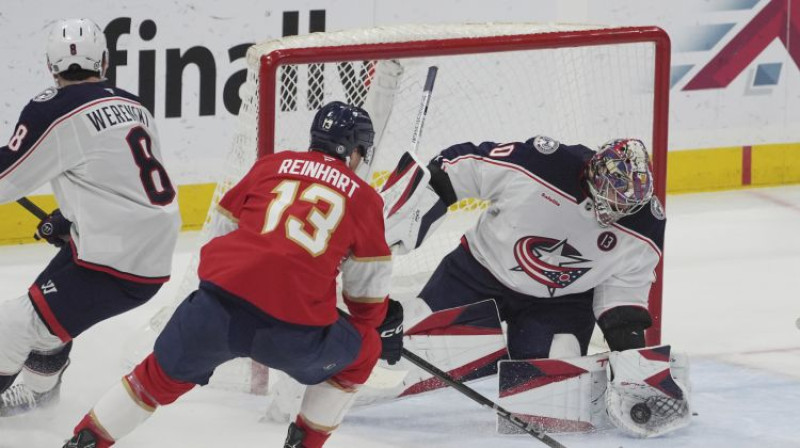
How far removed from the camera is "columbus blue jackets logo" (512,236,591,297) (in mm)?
4215

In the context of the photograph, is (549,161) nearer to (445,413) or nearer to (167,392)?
(445,413)

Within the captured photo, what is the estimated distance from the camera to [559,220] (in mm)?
4188

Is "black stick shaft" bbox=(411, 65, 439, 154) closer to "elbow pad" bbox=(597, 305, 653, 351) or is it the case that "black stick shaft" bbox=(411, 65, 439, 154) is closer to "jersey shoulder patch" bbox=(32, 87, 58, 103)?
"elbow pad" bbox=(597, 305, 653, 351)

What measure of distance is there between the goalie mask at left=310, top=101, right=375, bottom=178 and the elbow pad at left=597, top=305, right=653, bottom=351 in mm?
1069

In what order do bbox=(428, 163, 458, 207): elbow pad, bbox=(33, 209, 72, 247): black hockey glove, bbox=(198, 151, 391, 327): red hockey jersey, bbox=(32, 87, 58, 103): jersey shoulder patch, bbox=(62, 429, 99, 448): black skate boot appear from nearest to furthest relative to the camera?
1. bbox=(198, 151, 391, 327): red hockey jersey
2. bbox=(62, 429, 99, 448): black skate boot
3. bbox=(32, 87, 58, 103): jersey shoulder patch
4. bbox=(33, 209, 72, 247): black hockey glove
5. bbox=(428, 163, 458, 207): elbow pad

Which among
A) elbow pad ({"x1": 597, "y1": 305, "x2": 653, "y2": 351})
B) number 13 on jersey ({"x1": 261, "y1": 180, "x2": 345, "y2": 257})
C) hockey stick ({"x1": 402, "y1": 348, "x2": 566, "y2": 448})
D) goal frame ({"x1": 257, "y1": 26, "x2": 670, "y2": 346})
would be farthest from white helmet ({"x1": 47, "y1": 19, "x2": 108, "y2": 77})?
elbow pad ({"x1": 597, "y1": 305, "x2": 653, "y2": 351})

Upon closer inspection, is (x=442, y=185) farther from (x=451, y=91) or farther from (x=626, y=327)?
(x=451, y=91)

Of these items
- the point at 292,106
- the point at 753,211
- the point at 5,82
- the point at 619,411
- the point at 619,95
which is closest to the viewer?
the point at 619,411

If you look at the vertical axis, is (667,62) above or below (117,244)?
above

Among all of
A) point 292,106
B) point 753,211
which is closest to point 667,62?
point 292,106

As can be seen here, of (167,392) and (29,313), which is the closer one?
(167,392)

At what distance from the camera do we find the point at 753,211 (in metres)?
6.72

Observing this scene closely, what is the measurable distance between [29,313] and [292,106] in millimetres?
1161

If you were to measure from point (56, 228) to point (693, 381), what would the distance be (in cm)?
195
